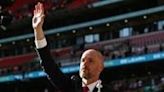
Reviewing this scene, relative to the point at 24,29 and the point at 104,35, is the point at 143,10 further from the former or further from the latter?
the point at 24,29

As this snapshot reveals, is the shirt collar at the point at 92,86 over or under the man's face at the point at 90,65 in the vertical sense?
under

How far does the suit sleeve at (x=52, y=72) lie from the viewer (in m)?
2.90

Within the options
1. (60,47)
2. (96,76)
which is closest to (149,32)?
(60,47)

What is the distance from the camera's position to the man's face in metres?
2.91

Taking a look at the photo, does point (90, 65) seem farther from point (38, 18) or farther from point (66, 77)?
point (38, 18)

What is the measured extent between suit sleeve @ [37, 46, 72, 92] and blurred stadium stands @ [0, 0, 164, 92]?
1664 cm

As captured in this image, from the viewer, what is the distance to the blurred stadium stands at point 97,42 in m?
22.3

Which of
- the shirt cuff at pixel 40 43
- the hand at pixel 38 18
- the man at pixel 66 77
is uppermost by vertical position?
the hand at pixel 38 18

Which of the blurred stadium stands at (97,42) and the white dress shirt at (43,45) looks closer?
the white dress shirt at (43,45)

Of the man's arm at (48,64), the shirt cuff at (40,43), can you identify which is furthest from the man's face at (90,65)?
the shirt cuff at (40,43)

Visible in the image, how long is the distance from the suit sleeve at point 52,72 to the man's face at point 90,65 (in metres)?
0.10

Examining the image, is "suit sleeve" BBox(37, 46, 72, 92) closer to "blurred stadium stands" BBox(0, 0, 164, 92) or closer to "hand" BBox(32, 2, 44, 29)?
"hand" BBox(32, 2, 44, 29)

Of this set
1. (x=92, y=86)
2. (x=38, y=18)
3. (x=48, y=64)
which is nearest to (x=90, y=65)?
(x=92, y=86)

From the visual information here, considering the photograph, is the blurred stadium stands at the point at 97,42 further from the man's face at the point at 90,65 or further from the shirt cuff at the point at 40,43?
the shirt cuff at the point at 40,43
